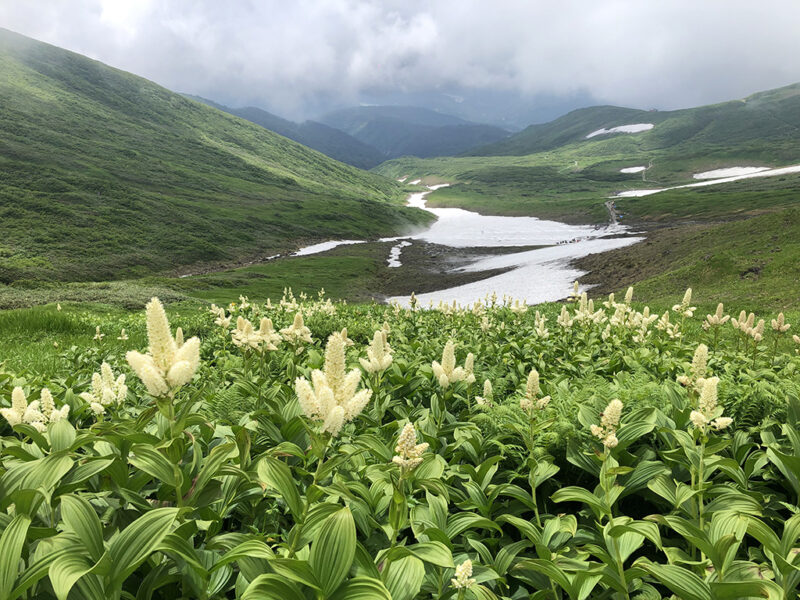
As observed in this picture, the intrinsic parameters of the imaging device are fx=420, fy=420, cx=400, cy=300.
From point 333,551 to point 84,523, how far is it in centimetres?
137

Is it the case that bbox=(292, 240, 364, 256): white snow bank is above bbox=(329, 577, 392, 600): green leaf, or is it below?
above

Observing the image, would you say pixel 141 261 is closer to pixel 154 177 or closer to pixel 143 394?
pixel 154 177

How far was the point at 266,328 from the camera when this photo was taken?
19.0 feet

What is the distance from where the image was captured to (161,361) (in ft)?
9.45

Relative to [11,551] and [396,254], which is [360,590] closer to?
[11,551]

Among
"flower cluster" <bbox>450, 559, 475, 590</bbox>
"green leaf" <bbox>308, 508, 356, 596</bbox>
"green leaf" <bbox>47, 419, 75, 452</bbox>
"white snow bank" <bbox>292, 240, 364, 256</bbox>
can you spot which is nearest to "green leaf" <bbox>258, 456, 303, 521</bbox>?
"green leaf" <bbox>308, 508, 356, 596</bbox>

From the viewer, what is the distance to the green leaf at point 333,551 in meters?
2.19

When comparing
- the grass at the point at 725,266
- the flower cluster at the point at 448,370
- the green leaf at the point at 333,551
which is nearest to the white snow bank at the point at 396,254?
the grass at the point at 725,266

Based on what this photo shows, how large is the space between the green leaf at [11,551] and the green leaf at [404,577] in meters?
1.81

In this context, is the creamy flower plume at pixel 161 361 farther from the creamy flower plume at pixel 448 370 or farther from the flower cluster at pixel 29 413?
the creamy flower plume at pixel 448 370

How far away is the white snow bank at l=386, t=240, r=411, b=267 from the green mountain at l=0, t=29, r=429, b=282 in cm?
2038

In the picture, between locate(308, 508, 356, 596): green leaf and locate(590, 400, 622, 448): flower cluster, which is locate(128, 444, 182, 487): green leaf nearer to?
locate(308, 508, 356, 596): green leaf

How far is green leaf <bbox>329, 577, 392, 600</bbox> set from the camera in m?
2.16

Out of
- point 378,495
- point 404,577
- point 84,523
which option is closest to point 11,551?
point 84,523
